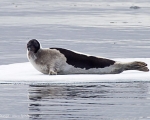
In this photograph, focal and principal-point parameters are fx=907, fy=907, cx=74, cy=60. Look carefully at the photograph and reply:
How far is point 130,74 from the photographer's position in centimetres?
1338

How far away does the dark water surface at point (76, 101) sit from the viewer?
9.87 m

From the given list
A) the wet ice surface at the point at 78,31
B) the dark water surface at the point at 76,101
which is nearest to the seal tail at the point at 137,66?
the dark water surface at the point at 76,101

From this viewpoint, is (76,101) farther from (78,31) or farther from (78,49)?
(78,31)

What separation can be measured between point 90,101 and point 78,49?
7.75m

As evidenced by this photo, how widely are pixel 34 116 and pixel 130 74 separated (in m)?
3.78

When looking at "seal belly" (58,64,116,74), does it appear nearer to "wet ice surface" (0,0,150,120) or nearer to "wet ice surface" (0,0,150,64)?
"wet ice surface" (0,0,150,120)

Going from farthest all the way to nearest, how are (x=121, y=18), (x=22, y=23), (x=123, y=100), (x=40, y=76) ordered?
(x=121, y=18)
(x=22, y=23)
(x=40, y=76)
(x=123, y=100)

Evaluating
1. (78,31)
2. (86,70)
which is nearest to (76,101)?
(86,70)

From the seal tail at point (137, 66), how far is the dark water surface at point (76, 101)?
116cm

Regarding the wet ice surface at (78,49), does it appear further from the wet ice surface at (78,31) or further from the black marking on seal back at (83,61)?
the black marking on seal back at (83,61)

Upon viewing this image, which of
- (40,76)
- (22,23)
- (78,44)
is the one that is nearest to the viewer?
(40,76)

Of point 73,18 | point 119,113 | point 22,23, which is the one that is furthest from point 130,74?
point 73,18

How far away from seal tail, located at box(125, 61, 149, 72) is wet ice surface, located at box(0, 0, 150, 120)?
3.81 feet

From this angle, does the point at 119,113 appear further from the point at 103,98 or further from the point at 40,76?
the point at 40,76
